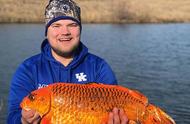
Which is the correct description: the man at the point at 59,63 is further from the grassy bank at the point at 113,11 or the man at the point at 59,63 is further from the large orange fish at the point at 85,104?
the grassy bank at the point at 113,11

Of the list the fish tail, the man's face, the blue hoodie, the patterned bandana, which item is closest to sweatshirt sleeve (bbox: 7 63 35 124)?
the blue hoodie

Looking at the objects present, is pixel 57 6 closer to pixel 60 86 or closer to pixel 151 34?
pixel 60 86

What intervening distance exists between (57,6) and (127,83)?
1241 cm

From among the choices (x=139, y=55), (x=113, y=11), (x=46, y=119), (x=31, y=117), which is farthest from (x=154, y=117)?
(x=113, y=11)

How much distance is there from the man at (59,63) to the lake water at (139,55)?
8.20 m

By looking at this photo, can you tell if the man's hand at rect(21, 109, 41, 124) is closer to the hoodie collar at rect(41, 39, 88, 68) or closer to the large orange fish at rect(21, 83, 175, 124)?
the large orange fish at rect(21, 83, 175, 124)

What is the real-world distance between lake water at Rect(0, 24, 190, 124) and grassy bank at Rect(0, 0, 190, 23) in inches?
111

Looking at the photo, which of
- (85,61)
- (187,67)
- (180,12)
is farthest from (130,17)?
(85,61)

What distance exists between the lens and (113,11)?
43.0 metres

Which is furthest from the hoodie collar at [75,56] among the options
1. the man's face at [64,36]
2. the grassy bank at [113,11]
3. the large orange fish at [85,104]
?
the grassy bank at [113,11]

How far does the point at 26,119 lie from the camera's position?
3271 millimetres

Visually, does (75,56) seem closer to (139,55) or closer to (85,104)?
(85,104)

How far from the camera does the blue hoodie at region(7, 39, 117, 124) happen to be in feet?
12.5

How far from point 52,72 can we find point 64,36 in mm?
388
